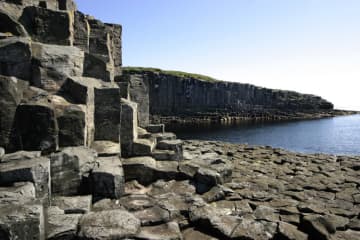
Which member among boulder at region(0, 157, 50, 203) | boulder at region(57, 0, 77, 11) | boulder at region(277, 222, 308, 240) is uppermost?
boulder at region(57, 0, 77, 11)

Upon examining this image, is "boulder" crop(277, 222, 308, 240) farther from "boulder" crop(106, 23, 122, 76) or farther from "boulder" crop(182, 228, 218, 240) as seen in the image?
"boulder" crop(106, 23, 122, 76)

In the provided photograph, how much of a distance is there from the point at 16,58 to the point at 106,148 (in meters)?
3.67

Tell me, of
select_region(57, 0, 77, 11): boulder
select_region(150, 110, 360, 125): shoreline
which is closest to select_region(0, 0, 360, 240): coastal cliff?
select_region(57, 0, 77, 11): boulder

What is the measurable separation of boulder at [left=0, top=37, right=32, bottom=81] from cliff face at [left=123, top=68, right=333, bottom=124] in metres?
75.8

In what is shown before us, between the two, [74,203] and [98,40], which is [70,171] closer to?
[74,203]

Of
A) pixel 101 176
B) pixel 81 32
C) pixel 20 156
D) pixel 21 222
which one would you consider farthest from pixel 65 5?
pixel 21 222

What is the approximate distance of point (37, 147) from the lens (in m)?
7.29

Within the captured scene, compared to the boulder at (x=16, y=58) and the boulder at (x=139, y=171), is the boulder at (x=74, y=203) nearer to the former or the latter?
the boulder at (x=139, y=171)

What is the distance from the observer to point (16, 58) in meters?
8.63

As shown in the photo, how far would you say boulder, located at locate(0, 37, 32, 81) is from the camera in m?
Result: 8.55

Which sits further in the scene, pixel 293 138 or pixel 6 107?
pixel 293 138

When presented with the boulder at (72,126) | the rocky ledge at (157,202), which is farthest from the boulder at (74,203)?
the boulder at (72,126)

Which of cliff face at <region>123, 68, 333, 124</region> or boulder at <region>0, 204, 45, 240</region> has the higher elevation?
cliff face at <region>123, 68, 333, 124</region>

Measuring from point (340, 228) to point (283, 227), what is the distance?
4.80 ft
